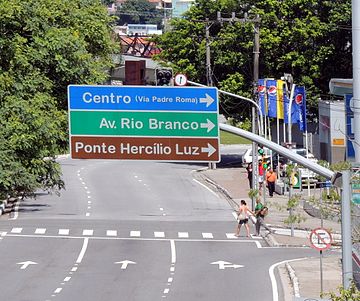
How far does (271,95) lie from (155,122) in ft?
127

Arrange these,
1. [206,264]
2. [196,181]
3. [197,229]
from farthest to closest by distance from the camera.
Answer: [196,181] → [197,229] → [206,264]

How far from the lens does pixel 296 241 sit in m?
40.3

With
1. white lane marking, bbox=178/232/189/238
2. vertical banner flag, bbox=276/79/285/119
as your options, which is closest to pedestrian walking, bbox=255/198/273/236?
white lane marking, bbox=178/232/189/238

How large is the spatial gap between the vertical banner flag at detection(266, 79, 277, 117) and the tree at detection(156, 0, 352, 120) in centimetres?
1694

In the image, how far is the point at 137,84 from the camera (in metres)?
16.8

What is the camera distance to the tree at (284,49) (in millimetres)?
73375

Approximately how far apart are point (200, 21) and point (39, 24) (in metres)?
27.1

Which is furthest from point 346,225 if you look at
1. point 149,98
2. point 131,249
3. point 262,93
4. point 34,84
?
→ point 262,93

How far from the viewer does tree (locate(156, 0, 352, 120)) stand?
73375mm

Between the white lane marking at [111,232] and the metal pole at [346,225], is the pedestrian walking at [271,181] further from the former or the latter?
the metal pole at [346,225]

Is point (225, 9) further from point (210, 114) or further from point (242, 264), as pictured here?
point (210, 114)

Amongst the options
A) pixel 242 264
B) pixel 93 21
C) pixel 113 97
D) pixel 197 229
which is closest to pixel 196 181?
pixel 93 21

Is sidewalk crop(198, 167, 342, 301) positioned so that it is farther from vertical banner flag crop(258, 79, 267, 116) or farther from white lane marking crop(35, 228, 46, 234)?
white lane marking crop(35, 228, 46, 234)

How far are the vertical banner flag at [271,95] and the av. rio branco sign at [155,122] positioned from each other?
37.7 m
